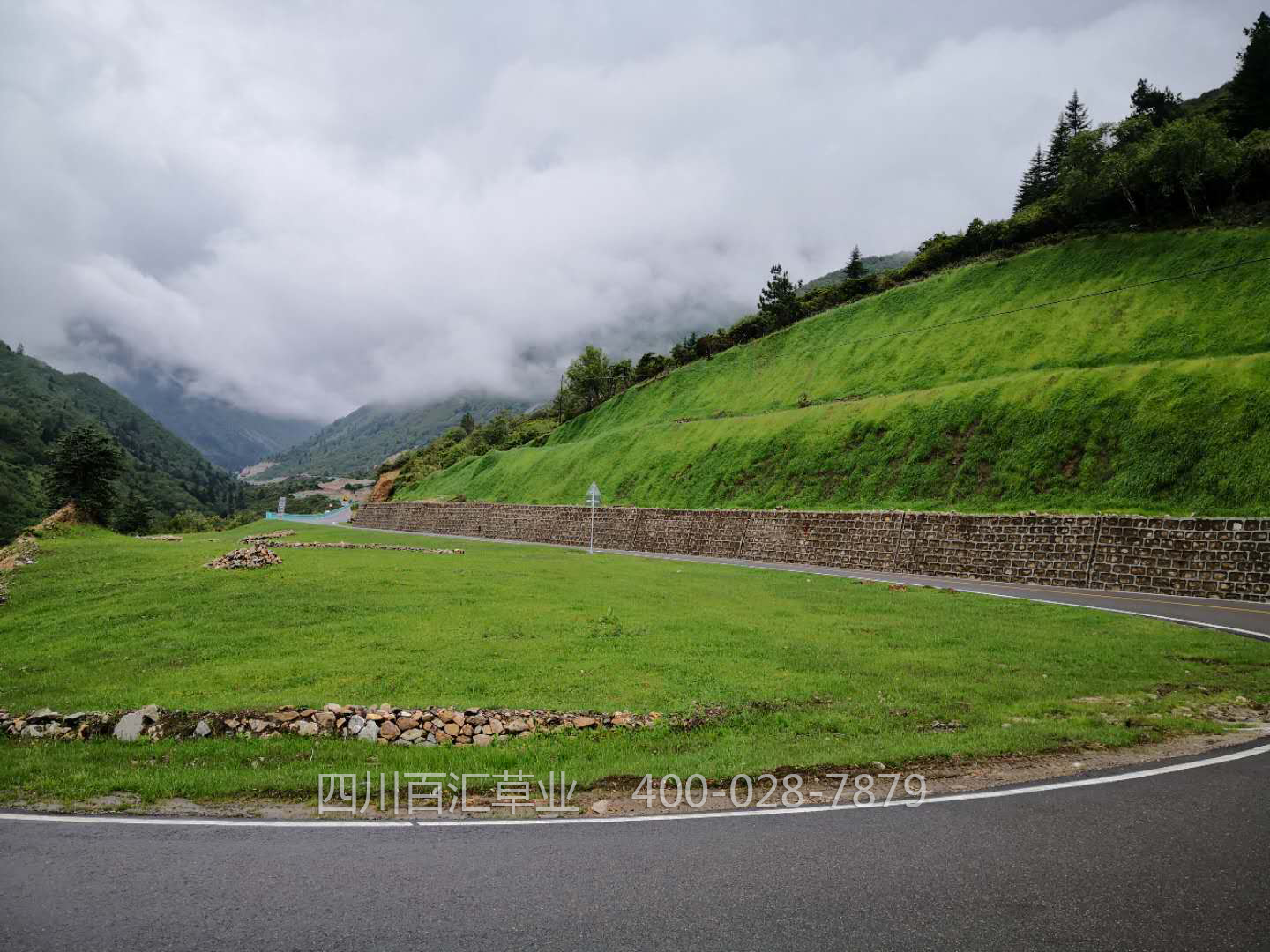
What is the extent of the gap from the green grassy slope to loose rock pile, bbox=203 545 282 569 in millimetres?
32781

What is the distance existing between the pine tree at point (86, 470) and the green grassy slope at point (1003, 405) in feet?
126

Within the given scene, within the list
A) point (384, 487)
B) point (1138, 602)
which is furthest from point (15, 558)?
point (384, 487)

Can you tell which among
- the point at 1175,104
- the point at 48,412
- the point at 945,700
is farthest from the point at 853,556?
the point at 48,412

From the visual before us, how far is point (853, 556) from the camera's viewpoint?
3631 cm

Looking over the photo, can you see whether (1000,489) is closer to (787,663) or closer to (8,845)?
(787,663)

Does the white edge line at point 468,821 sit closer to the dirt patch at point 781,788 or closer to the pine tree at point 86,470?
the dirt patch at point 781,788

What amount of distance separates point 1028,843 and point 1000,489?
33.7 meters

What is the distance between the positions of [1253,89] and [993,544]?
206ft

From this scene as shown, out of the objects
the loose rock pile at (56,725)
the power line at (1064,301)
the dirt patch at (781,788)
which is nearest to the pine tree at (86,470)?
the loose rock pile at (56,725)

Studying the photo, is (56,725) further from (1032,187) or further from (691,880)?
(1032,187)

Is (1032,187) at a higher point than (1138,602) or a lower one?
higher

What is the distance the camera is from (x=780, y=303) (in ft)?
271

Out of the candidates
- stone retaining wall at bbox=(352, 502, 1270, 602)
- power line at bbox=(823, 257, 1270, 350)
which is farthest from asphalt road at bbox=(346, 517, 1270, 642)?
power line at bbox=(823, 257, 1270, 350)

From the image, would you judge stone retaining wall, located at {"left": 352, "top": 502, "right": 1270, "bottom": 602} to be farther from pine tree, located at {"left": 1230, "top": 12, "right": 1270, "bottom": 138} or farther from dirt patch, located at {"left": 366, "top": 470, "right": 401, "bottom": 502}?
dirt patch, located at {"left": 366, "top": 470, "right": 401, "bottom": 502}
